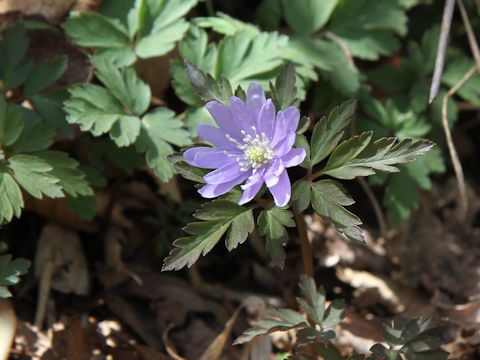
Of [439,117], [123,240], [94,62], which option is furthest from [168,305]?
[439,117]

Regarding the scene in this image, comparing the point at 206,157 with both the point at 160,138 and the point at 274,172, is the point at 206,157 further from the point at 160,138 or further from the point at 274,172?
the point at 160,138

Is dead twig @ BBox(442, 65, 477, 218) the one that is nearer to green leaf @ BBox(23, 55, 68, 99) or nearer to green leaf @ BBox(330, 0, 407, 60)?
green leaf @ BBox(330, 0, 407, 60)

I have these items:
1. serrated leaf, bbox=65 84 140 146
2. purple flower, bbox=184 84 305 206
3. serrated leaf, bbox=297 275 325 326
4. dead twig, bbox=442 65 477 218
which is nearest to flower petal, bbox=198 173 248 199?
purple flower, bbox=184 84 305 206

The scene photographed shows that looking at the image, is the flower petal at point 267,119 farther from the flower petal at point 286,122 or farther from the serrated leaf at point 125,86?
the serrated leaf at point 125,86

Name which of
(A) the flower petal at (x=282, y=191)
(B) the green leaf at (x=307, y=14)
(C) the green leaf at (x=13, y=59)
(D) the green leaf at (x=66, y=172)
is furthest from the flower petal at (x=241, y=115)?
(B) the green leaf at (x=307, y=14)

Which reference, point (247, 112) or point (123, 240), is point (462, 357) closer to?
point (247, 112)
